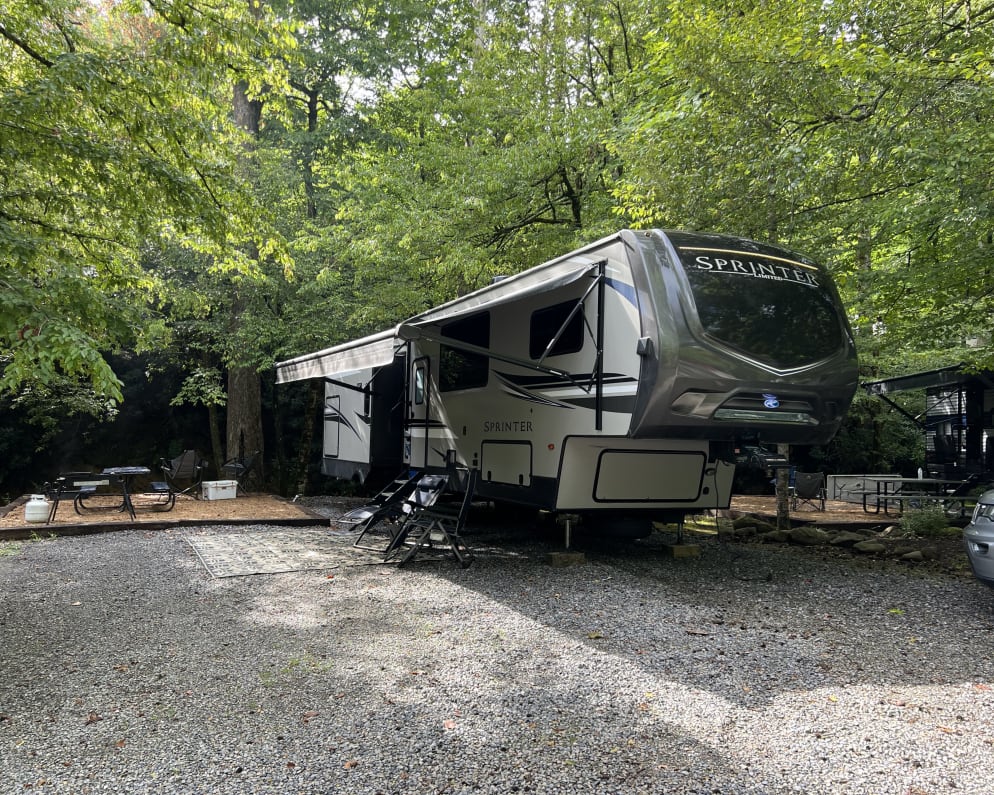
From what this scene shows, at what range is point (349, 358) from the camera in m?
8.25

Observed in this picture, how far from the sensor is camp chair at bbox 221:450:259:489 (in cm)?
1256

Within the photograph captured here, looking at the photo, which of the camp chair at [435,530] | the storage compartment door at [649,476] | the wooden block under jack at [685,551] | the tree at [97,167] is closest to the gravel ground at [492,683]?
the camp chair at [435,530]

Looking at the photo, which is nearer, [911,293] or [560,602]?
[560,602]

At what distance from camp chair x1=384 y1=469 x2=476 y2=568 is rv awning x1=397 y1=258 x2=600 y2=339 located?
5.35 feet

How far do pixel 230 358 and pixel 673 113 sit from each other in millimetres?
8858

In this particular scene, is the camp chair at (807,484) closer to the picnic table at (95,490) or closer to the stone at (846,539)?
the stone at (846,539)

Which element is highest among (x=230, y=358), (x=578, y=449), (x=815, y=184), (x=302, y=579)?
(x=815, y=184)

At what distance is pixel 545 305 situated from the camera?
22.1 feet

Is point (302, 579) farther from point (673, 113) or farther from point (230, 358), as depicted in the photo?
point (230, 358)

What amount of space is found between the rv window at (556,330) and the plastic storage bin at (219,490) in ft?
23.4

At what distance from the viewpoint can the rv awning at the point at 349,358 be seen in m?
7.43

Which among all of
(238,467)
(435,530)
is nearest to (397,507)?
(435,530)


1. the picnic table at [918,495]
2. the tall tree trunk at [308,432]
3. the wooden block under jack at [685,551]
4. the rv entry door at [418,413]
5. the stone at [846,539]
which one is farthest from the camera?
the tall tree trunk at [308,432]

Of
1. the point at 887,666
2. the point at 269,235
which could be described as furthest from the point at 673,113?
the point at 887,666
